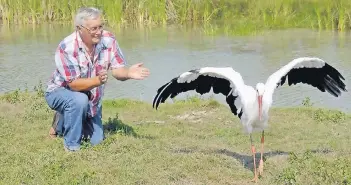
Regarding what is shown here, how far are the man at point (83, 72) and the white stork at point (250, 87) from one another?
51 cm

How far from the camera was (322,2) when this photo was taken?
16672mm

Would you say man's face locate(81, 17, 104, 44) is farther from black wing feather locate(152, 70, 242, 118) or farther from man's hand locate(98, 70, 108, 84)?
black wing feather locate(152, 70, 242, 118)

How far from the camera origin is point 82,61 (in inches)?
212

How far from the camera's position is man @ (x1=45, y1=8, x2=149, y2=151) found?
5.25 meters

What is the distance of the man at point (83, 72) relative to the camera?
17.2ft

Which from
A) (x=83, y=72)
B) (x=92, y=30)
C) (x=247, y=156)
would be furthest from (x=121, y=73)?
(x=247, y=156)

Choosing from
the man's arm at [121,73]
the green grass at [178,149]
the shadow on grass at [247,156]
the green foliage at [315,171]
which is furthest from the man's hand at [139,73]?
the green foliage at [315,171]

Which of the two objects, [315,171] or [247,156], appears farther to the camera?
[247,156]

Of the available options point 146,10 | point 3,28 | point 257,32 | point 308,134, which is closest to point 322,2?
point 257,32

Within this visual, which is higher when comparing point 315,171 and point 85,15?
Answer: point 85,15

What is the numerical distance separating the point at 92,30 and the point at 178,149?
1367mm

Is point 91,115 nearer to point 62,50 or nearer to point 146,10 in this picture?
point 62,50

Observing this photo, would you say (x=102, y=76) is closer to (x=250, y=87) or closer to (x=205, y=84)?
(x=205, y=84)

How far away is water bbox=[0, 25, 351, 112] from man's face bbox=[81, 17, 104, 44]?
13.5 ft
